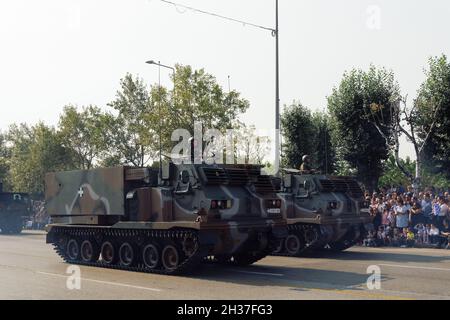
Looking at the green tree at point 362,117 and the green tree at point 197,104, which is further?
the green tree at point 197,104

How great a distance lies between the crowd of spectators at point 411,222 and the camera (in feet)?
68.1

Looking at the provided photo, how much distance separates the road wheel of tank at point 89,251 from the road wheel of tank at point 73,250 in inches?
9.0

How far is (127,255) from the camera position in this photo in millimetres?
15062

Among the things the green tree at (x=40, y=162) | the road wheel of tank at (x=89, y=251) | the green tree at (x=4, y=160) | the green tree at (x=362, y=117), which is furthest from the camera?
the green tree at (x=4, y=160)

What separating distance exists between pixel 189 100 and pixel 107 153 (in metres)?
9.70

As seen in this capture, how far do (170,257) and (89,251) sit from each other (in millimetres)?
3321

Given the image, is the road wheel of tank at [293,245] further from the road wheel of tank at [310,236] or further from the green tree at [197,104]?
the green tree at [197,104]

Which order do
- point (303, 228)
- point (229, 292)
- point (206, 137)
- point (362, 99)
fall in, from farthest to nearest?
point (206, 137) → point (362, 99) → point (303, 228) → point (229, 292)

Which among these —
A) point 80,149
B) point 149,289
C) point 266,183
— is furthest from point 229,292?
point 80,149

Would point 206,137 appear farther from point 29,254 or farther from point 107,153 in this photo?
point 29,254

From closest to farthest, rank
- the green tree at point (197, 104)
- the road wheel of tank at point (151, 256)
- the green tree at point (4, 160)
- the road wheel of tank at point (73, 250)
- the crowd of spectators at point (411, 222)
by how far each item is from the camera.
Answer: the road wheel of tank at point (151, 256)
the road wheel of tank at point (73, 250)
the crowd of spectators at point (411, 222)
the green tree at point (197, 104)
the green tree at point (4, 160)

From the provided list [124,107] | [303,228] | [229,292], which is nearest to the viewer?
[229,292]

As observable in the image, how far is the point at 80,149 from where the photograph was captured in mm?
45906

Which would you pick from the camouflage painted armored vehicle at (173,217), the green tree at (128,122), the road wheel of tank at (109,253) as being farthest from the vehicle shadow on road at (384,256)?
the green tree at (128,122)
